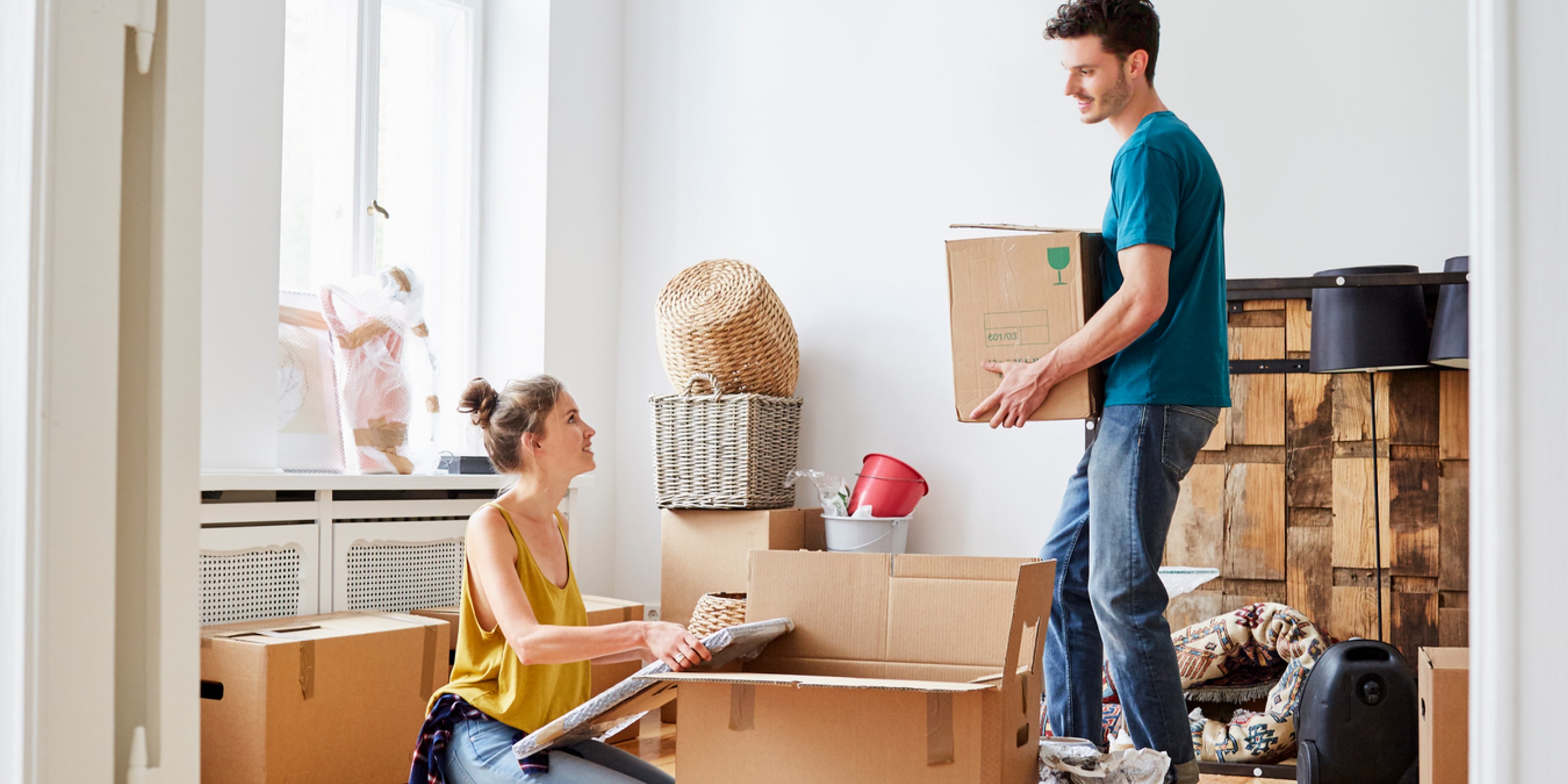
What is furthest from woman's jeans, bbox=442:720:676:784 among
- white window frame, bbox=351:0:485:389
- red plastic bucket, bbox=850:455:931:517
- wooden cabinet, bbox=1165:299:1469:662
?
white window frame, bbox=351:0:485:389

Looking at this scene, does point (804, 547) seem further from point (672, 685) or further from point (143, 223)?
point (143, 223)

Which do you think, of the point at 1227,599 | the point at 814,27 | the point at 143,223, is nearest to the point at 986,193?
the point at 814,27

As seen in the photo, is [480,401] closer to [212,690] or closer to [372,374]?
[212,690]

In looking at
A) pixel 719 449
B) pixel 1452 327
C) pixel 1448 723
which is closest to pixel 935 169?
pixel 719 449

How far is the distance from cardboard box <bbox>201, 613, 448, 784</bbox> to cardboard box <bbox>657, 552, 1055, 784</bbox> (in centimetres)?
115

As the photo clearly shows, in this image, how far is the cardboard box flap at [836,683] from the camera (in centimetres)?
120

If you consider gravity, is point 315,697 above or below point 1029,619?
below

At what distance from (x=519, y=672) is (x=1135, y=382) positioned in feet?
3.28

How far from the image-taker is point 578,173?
398 cm

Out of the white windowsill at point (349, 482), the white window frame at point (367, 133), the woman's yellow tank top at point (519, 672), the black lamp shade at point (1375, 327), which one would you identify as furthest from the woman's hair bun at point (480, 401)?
the white window frame at point (367, 133)

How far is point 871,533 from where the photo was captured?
3.25 metres

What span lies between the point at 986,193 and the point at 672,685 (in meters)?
2.29

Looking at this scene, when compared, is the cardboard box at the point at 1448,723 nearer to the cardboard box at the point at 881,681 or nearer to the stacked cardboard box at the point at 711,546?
the cardboard box at the point at 881,681

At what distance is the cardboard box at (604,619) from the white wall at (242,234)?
1.91 ft
